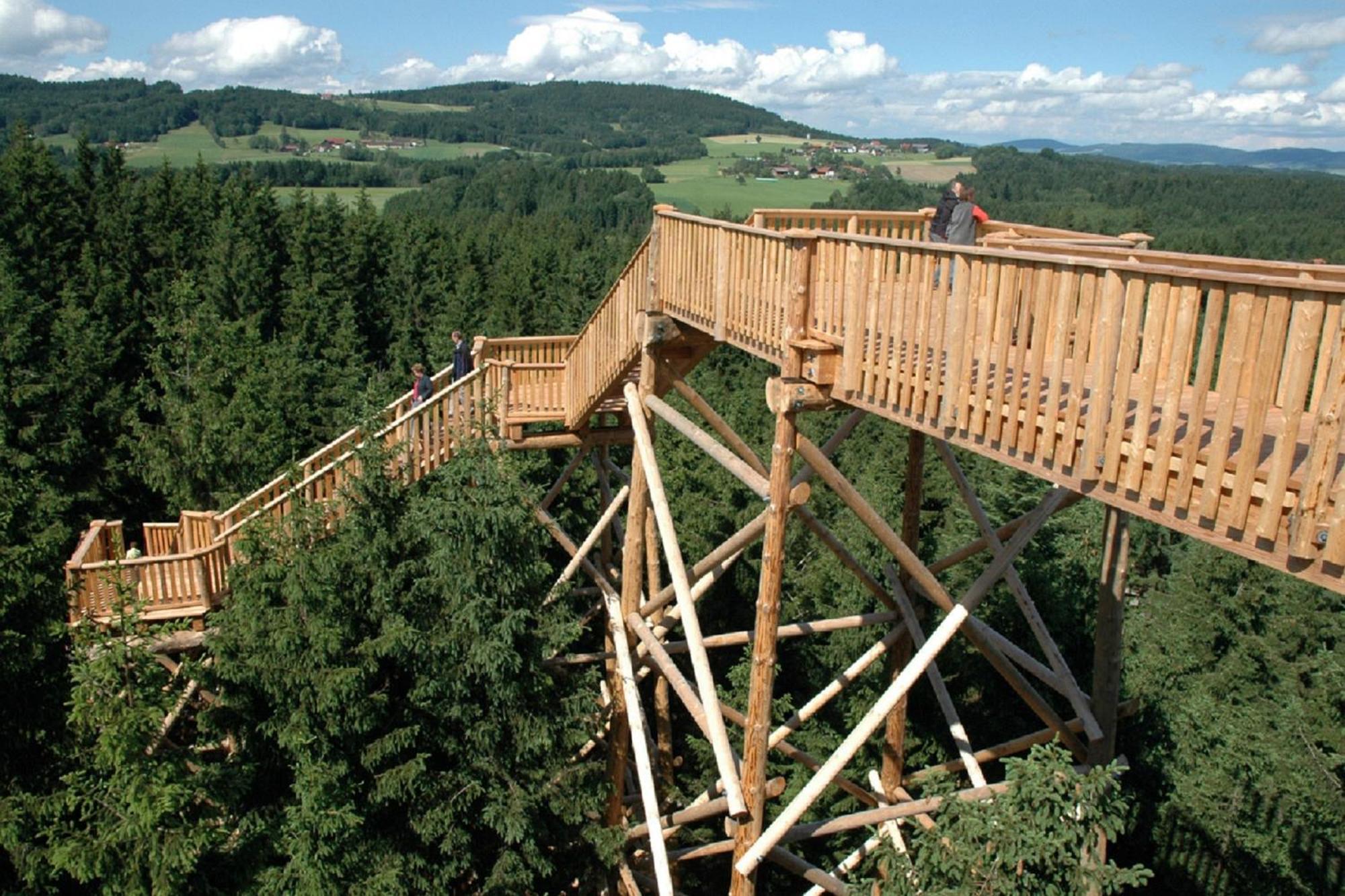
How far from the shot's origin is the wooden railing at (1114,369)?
4.20 meters

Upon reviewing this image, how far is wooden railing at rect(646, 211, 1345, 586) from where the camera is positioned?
13.8 feet

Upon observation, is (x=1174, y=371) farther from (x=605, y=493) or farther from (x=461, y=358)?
(x=605, y=493)

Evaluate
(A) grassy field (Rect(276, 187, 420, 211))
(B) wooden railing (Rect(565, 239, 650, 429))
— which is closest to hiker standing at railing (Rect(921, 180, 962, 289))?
(B) wooden railing (Rect(565, 239, 650, 429))

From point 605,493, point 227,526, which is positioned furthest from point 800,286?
point 227,526

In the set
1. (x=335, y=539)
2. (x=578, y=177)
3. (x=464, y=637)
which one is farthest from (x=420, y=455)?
(x=578, y=177)

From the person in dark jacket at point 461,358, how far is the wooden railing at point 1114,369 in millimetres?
6301

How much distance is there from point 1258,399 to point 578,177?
5102 inches

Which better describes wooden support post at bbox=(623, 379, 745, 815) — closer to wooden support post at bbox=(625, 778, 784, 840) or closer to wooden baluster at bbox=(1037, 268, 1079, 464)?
wooden support post at bbox=(625, 778, 784, 840)

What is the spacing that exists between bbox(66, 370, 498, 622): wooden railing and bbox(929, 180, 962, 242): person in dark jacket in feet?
16.9

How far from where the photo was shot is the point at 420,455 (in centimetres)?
1260

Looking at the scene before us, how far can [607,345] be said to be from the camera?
11656 millimetres

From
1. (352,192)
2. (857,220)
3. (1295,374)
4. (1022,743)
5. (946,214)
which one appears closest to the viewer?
(1295,374)

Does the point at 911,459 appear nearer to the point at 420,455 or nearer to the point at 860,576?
the point at 860,576

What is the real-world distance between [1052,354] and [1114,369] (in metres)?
0.39
